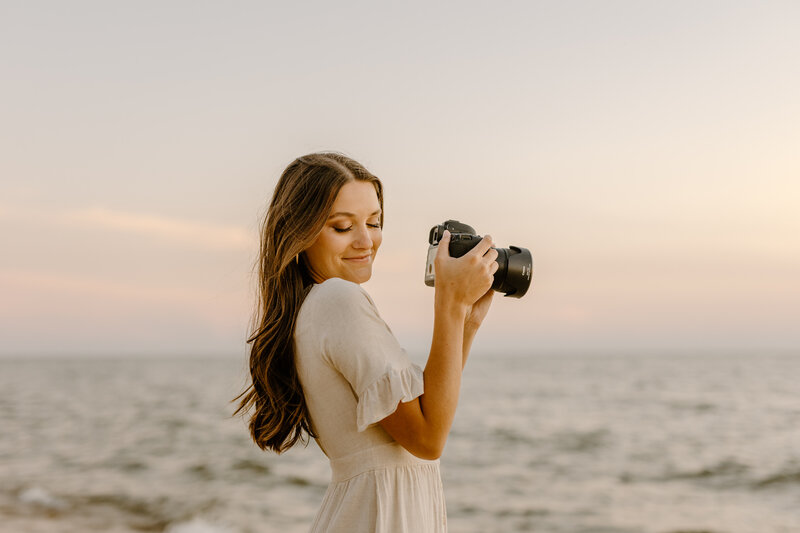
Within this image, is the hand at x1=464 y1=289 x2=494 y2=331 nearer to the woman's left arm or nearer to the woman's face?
the woman's left arm

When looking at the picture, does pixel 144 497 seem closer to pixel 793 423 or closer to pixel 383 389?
pixel 383 389

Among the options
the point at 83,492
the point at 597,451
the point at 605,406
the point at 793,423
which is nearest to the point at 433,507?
the point at 83,492

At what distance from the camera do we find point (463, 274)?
59.5 inches

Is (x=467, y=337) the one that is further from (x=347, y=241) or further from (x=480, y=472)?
(x=480, y=472)

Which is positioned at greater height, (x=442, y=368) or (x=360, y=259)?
(x=360, y=259)

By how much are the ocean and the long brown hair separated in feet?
13.6

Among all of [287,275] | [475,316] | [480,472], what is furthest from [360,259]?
[480,472]

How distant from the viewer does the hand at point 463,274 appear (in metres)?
1.50

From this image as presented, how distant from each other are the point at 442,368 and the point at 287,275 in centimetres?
46

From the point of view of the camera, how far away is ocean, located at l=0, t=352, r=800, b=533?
7523 millimetres

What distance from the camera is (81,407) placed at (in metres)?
19.5

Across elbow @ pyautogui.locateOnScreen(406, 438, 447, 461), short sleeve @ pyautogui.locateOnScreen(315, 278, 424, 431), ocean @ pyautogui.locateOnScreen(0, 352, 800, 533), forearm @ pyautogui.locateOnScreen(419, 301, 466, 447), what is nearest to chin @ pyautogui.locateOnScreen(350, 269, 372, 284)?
short sleeve @ pyautogui.locateOnScreen(315, 278, 424, 431)

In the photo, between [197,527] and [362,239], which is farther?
[197,527]

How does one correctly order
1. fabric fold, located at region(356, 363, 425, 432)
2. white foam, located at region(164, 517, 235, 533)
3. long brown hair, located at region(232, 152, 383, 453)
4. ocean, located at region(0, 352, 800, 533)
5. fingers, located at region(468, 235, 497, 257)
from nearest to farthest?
fabric fold, located at region(356, 363, 425, 432) → fingers, located at region(468, 235, 497, 257) → long brown hair, located at region(232, 152, 383, 453) → white foam, located at region(164, 517, 235, 533) → ocean, located at region(0, 352, 800, 533)
